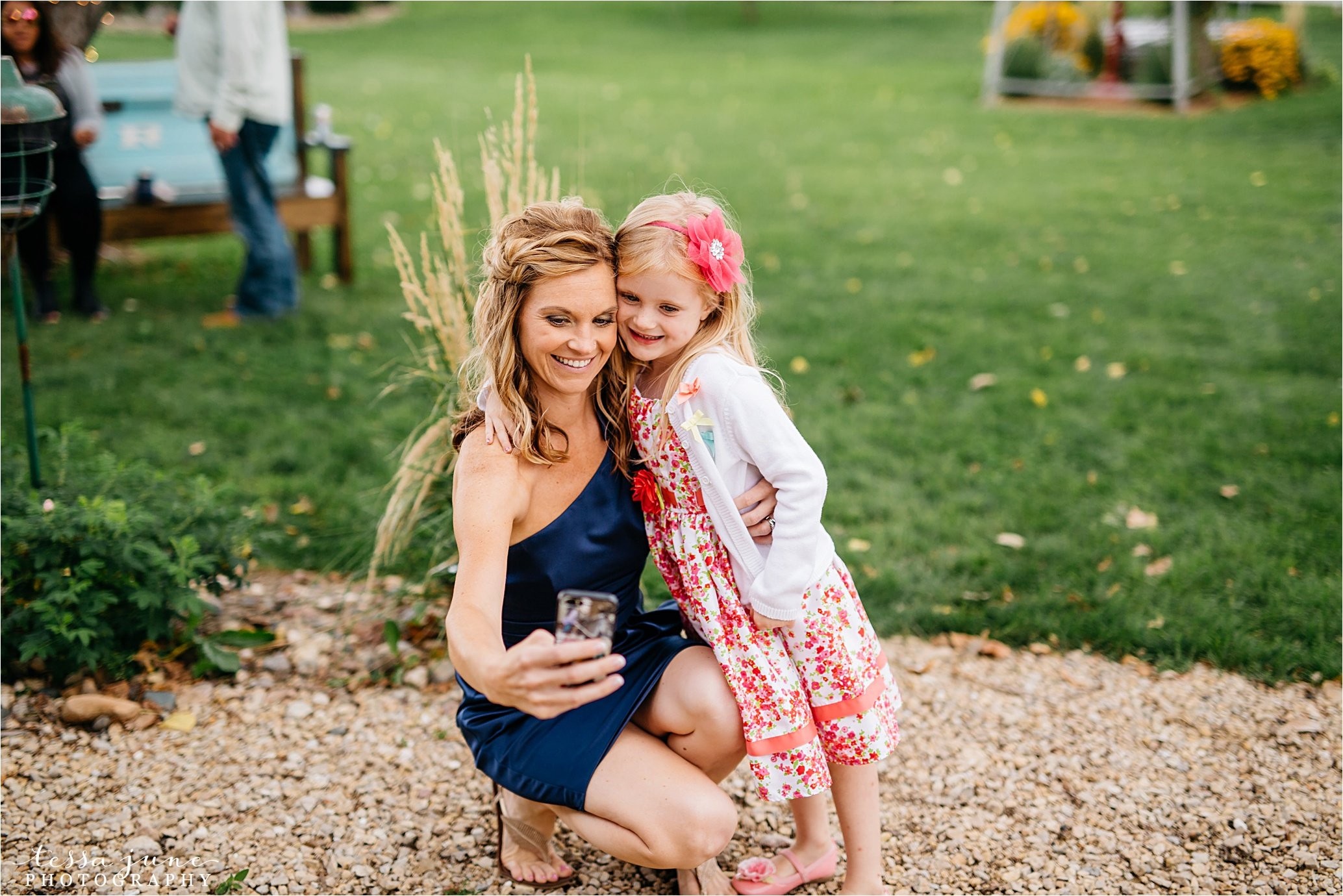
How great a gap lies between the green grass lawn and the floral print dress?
118cm

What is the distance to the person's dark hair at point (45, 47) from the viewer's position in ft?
15.9

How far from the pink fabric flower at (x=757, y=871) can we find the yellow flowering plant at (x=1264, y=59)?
1216 cm

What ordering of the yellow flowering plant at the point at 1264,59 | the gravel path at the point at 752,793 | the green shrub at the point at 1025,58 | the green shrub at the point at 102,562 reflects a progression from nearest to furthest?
the gravel path at the point at 752,793
the green shrub at the point at 102,562
the yellow flowering plant at the point at 1264,59
the green shrub at the point at 1025,58

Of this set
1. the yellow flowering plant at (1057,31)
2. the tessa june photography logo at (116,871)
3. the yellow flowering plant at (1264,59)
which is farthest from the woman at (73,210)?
the yellow flowering plant at (1264,59)

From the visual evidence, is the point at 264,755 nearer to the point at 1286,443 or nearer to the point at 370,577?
the point at 370,577

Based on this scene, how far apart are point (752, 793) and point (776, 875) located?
0.35 metres

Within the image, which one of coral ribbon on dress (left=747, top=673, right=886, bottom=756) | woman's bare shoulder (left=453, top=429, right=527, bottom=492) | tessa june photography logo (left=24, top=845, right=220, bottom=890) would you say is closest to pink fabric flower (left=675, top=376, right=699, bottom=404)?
woman's bare shoulder (left=453, top=429, right=527, bottom=492)

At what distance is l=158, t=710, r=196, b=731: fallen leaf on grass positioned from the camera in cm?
292

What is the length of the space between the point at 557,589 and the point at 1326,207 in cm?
779

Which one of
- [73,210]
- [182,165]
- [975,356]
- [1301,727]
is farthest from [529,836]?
[182,165]

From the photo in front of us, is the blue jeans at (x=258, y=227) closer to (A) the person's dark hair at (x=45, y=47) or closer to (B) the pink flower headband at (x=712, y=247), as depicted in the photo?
(A) the person's dark hair at (x=45, y=47)

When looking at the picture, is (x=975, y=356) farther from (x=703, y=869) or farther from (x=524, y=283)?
(x=524, y=283)

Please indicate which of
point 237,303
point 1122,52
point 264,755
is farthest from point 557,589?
point 1122,52

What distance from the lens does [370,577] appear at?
10.7 feet
